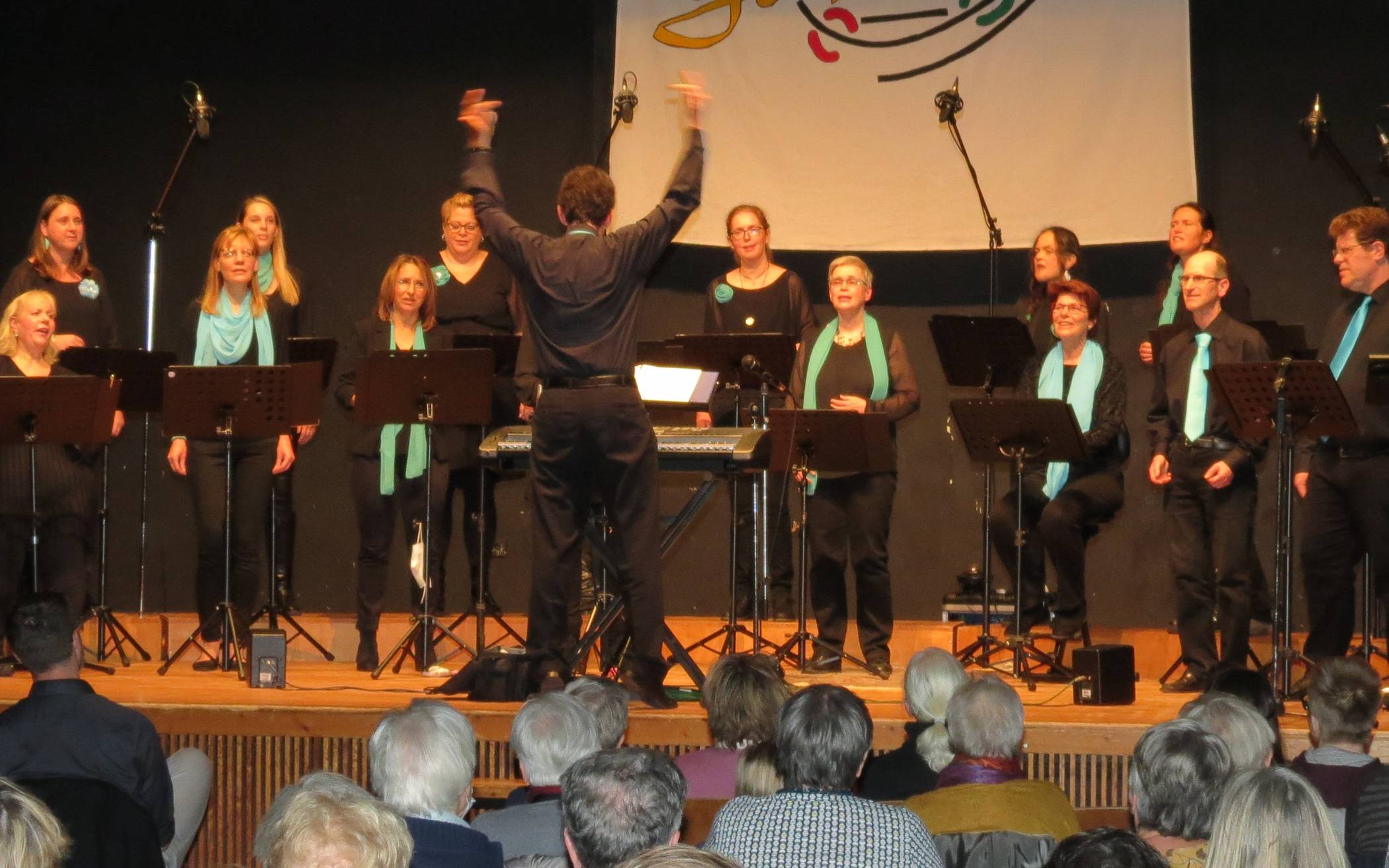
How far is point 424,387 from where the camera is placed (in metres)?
6.80

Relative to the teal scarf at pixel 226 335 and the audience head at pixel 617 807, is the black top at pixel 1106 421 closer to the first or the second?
the teal scarf at pixel 226 335

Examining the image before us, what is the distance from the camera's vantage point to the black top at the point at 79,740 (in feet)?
12.8

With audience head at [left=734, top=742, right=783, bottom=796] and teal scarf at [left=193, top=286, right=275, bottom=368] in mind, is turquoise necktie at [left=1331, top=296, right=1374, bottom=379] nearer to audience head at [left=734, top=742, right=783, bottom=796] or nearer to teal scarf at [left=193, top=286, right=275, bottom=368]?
audience head at [left=734, top=742, right=783, bottom=796]

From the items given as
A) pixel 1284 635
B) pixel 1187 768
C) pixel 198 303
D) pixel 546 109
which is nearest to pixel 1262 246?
pixel 1284 635

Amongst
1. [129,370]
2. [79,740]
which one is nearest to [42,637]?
[79,740]

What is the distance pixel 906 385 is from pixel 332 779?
468 cm

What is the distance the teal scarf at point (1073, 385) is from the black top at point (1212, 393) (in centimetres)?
28

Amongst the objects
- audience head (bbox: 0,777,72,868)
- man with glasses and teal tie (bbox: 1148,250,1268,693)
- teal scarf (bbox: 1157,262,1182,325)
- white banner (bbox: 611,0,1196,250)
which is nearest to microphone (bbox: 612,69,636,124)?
white banner (bbox: 611,0,1196,250)

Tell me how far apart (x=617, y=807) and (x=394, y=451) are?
473 centimetres

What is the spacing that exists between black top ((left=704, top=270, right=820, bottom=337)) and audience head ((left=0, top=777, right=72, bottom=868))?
587cm

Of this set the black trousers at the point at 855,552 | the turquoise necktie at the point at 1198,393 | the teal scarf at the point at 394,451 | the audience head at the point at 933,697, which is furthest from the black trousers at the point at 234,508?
the turquoise necktie at the point at 1198,393

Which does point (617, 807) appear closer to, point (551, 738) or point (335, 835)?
point (335, 835)

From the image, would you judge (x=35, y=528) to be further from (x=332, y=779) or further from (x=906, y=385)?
(x=332, y=779)

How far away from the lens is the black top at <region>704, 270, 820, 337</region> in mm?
8023
